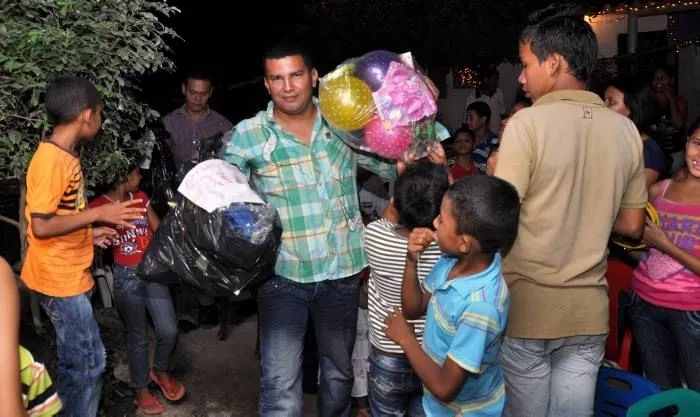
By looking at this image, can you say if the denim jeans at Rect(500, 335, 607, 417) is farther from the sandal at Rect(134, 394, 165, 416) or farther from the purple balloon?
the sandal at Rect(134, 394, 165, 416)

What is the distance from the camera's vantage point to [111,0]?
3.87m

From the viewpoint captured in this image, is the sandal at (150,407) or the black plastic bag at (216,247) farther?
the sandal at (150,407)

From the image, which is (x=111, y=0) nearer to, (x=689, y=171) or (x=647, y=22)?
(x=689, y=171)

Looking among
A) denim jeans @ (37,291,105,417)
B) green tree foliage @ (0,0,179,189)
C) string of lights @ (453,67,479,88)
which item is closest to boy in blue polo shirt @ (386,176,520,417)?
denim jeans @ (37,291,105,417)

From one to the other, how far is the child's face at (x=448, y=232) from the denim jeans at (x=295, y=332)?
981mm

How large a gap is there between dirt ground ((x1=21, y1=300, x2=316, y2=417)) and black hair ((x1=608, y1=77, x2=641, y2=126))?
8.02ft

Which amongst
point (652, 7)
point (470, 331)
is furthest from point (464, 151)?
point (652, 7)

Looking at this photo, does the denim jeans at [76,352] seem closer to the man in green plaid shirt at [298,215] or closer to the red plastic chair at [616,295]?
the man in green plaid shirt at [298,215]

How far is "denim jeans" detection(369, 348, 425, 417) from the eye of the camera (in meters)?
3.08

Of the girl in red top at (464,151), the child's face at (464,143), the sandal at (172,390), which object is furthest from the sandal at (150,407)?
the child's face at (464,143)

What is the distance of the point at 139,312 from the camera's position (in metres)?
4.35

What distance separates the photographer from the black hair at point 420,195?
2791 millimetres

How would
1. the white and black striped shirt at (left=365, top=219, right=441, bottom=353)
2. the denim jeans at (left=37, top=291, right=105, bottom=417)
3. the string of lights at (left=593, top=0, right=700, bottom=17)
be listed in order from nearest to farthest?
the white and black striped shirt at (left=365, top=219, right=441, bottom=353) < the denim jeans at (left=37, top=291, right=105, bottom=417) < the string of lights at (left=593, top=0, right=700, bottom=17)

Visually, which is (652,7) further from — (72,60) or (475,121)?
(72,60)
